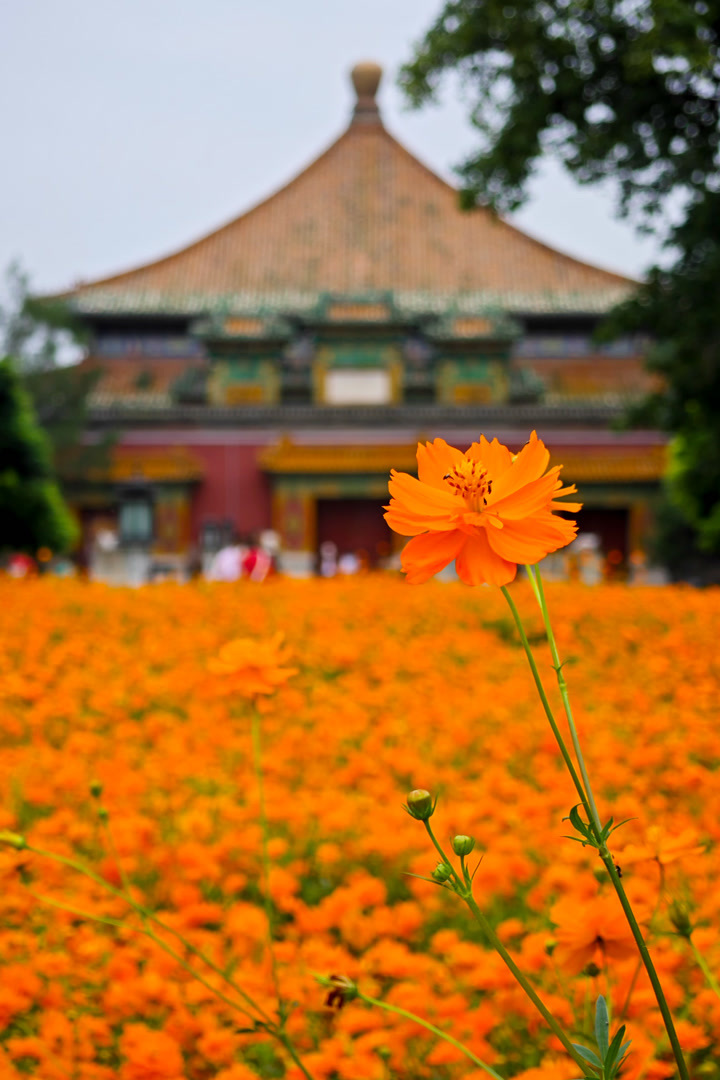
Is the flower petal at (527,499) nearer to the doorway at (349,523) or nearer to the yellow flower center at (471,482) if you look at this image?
the yellow flower center at (471,482)

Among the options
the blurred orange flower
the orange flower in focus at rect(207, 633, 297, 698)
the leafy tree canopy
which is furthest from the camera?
the leafy tree canopy

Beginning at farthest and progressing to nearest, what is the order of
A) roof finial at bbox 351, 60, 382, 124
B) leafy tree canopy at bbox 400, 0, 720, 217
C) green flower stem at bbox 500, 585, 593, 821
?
roof finial at bbox 351, 60, 382, 124 → leafy tree canopy at bbox 400, 0, 720, 217 → green flower stem at bbox 500, 585, 593, 821

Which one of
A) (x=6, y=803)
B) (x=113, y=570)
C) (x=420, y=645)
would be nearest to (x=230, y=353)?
(x=113, y=570)

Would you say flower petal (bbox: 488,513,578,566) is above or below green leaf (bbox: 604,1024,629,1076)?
above

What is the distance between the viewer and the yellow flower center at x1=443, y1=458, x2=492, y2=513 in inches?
24.0

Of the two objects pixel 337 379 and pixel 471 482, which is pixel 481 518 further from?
pixel 337 379

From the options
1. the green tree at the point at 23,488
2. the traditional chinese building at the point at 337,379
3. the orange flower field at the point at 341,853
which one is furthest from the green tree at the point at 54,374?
the orange flower field at the point at 341,853

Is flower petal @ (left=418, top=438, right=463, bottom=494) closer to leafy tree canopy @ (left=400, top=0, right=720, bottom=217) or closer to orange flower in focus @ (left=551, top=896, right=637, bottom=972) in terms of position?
orange flower in focus @ (left=551, top=896, right=637, bottom=972)

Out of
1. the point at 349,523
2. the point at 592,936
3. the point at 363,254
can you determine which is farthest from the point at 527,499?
the point at 363,254

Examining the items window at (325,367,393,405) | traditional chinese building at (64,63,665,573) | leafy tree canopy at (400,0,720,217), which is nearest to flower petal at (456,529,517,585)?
leafy tree canopy at (400,0,720,217)

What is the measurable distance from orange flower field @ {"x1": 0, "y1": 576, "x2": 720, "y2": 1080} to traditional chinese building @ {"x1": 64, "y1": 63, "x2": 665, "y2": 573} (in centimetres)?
1402

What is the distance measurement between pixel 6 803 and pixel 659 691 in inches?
72.2

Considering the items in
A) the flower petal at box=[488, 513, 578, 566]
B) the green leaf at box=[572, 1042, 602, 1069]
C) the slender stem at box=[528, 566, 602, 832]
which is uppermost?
the flower petal at box=[488, 513, 578, 566]

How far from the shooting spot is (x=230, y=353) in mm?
18719
